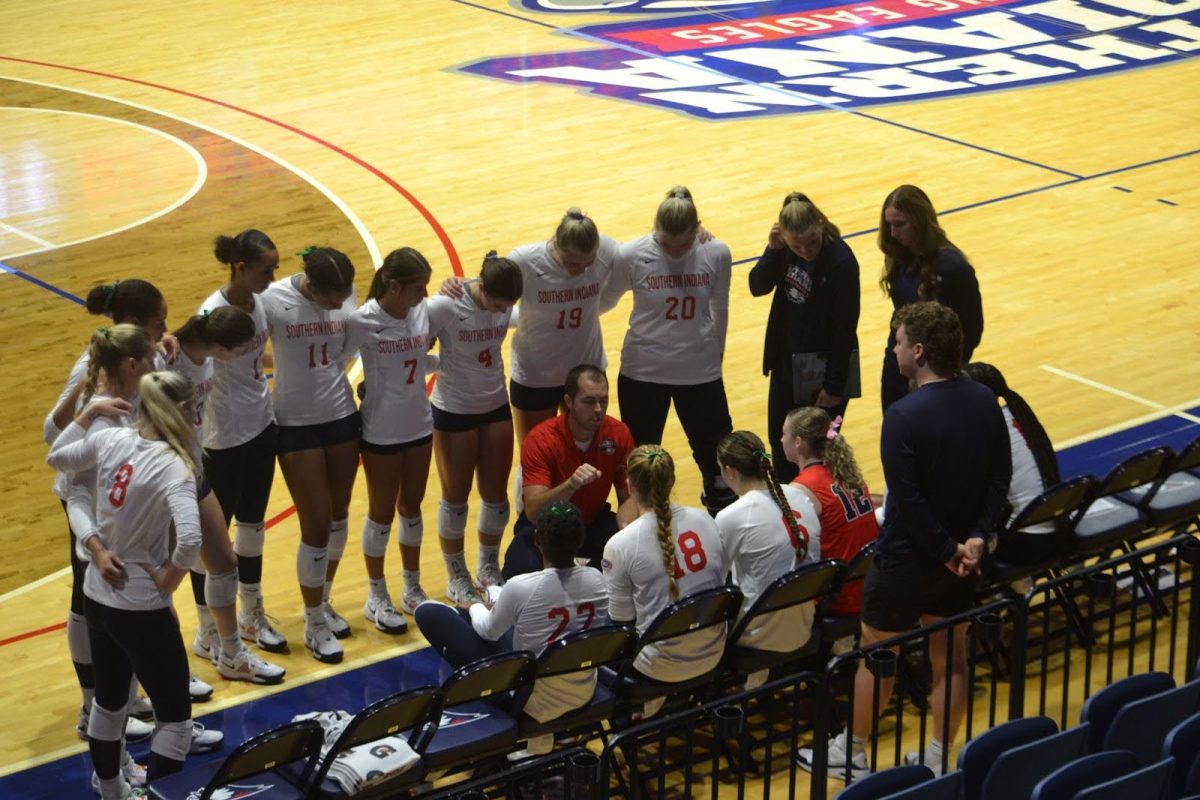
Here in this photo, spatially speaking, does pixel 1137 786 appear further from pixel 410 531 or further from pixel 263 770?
pixel 410 531

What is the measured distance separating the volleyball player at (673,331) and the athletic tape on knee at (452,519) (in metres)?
0.98

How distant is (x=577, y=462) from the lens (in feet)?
23.2

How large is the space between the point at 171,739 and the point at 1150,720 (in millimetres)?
3443

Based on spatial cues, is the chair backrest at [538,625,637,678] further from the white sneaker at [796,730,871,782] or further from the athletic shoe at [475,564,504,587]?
the athletic shoe at [475,564,504,587]

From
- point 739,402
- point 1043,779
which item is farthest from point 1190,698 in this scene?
point 739,402

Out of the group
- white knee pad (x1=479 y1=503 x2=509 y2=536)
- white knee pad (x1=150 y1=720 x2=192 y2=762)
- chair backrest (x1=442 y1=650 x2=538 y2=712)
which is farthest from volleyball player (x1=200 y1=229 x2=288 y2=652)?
chair backrest (x1=442 y1=650 x2=538 y2=712)

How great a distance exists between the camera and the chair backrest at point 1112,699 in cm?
517

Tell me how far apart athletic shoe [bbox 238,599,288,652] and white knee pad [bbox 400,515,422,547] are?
74 cm

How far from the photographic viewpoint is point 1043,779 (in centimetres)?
471

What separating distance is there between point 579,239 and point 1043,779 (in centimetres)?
343

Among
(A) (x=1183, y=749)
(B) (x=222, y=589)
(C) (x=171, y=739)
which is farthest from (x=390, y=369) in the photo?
(A) (x=1183, y=749)

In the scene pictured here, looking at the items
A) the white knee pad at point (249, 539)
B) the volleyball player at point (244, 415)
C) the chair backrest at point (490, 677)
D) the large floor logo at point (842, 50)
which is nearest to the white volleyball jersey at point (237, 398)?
the volleyball player at point (244, 415)

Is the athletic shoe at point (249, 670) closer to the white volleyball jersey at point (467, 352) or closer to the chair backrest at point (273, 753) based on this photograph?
the white volleyball jersey at point (467, 352)

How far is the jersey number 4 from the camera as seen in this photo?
5930 millimetres
